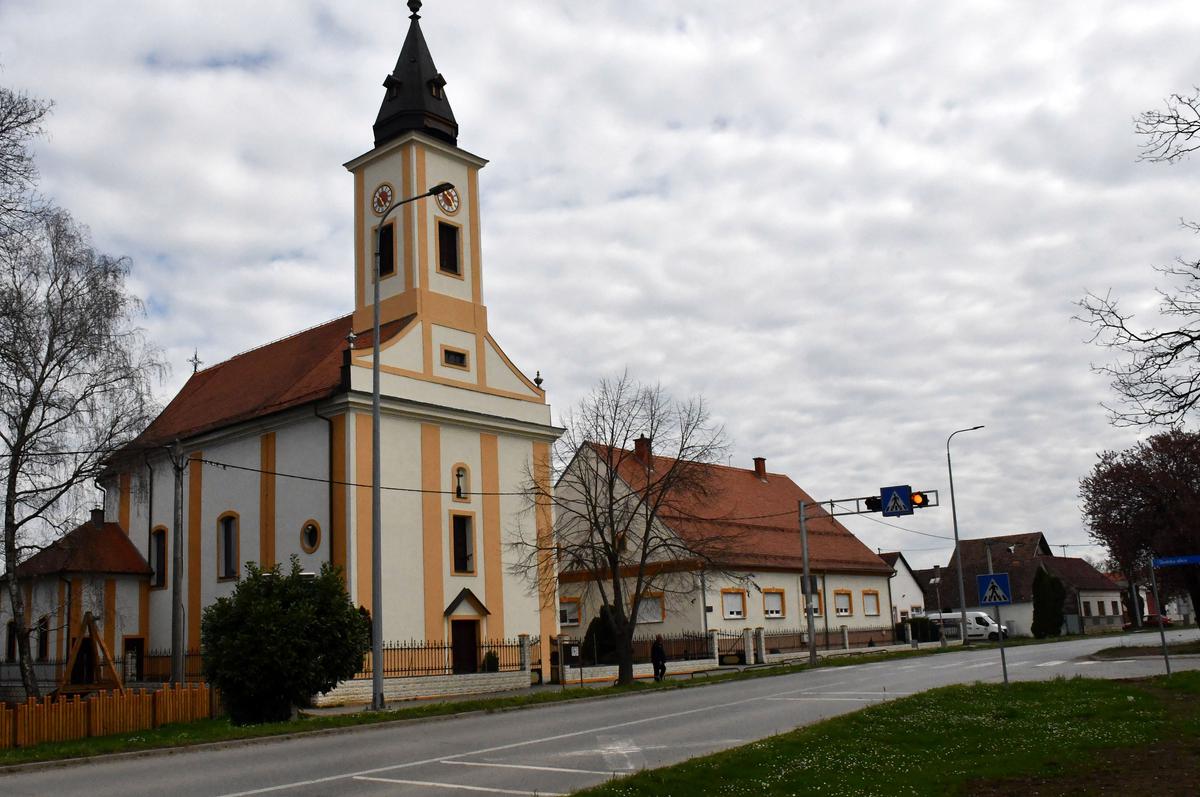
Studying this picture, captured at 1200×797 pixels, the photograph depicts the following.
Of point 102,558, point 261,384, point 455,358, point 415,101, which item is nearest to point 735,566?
point 455,358

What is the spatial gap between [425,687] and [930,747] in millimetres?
18038

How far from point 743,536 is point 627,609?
708 cm

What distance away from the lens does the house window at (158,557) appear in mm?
38281

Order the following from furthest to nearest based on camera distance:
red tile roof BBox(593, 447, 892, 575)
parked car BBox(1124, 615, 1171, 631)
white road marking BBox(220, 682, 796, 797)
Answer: parked car BBox(1124, 615, 1171, 631), red tile roof BBox(593, 447, 892, 575), white road marking BBox(220, 682, 796, 797)

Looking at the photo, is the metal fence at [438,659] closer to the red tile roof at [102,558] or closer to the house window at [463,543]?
the house window at [463,543]

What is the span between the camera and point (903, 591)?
63094 millimetres

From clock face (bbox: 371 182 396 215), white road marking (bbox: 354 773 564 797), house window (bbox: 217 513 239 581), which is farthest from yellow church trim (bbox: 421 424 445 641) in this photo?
white road marking (bbox: 354 773 564 797)

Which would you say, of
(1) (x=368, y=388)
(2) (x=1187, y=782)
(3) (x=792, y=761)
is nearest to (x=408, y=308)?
(1) (x=368, y=388)

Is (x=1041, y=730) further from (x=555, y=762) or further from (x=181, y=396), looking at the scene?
(x=181, y=396)

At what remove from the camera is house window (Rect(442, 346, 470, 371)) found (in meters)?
34.5

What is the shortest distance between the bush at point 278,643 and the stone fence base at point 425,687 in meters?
2.85

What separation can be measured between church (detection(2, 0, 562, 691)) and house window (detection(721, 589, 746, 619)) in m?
10.8

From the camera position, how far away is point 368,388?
103 feet

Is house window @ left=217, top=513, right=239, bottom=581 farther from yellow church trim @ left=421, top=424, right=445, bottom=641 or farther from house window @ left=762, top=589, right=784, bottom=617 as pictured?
house window @ left=762, top=589, right=784, bottom=617
